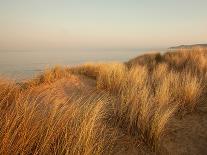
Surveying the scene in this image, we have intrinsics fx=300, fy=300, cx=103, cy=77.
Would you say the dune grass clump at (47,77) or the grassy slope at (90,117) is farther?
the dune grass clump at (47,77)

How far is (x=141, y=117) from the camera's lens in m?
3.86

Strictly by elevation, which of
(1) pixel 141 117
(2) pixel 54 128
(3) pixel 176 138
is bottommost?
(3) pixel 176 138

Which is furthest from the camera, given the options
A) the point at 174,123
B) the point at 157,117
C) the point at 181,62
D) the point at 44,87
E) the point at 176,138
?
the point at 181,62

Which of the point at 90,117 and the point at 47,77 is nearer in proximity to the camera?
the point at 90,117

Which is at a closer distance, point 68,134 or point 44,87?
point 68,134

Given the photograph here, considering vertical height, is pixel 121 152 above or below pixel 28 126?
below

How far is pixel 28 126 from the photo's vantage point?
2.56 m

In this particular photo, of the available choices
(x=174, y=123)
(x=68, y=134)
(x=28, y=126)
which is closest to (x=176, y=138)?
(x=174, y=123)

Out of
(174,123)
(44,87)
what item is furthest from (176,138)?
(44,87)

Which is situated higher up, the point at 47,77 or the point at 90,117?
the point at 90,117

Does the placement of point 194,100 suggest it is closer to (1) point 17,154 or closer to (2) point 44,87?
(2) point 44,87

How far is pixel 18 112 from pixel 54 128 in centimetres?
36

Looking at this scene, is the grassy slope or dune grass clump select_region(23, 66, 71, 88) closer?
the grassy slope

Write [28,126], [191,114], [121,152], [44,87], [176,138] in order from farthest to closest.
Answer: [44,87] < [191,114] < [176,138] < [121,152] < [28,126]
